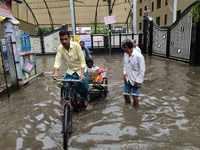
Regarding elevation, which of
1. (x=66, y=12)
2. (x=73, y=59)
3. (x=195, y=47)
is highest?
(x=66, y=12)

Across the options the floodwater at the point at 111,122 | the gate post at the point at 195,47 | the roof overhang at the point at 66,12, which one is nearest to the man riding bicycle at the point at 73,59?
the floodwater at the point at 111,122

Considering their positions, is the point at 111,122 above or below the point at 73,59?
below

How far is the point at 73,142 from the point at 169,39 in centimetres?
1049

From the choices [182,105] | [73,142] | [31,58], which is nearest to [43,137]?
[73,142]

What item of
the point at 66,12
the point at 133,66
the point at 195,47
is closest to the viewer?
the point at 133,66

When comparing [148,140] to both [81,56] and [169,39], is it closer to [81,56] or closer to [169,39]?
[81,56]

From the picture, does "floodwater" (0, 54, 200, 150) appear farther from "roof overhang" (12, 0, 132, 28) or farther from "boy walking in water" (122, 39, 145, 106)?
"roof overhang" (12, 0, 132, 28)

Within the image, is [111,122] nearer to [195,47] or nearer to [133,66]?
[133,66]

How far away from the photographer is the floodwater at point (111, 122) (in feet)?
9.51

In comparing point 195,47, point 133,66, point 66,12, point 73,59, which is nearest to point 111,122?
point 133,66

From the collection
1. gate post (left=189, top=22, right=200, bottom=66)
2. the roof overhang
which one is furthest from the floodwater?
the roof overhang

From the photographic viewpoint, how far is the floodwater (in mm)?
2900

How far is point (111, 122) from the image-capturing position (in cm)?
363

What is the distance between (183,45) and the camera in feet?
32.3
